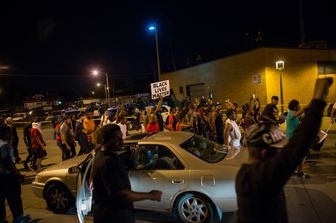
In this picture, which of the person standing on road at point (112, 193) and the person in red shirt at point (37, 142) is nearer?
the person standing on road at point (112, 193)

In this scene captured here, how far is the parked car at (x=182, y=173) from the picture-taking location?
17.0 feet

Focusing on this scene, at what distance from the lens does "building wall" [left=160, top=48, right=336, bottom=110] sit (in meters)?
21.1

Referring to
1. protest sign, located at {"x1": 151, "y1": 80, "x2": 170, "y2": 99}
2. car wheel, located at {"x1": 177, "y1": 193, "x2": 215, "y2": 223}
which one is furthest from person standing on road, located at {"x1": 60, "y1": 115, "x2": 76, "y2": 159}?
car wheel, located at {"x1": 177, "y1": 193, "x2": 215, "y2": 223}

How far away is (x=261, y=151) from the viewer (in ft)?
6.57

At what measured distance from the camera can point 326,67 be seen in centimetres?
2327

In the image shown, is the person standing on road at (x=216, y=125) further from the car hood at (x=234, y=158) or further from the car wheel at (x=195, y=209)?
the car wheel at (x=195, y=209)

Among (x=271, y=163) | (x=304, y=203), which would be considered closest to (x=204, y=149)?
(x=304, y=203)

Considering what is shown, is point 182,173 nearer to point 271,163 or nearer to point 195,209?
point 195,209

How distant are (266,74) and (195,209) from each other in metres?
17.0

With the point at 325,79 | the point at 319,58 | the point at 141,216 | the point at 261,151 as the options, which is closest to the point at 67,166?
the point at 141,216

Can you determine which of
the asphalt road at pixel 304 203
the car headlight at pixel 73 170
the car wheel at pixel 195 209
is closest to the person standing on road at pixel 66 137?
the asphalt road at pixel 304 203

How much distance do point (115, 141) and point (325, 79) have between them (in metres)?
1.79

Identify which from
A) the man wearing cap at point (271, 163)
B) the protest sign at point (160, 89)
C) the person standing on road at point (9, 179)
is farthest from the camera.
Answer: the protest sign at point (160, 89)

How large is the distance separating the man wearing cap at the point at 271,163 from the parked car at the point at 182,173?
312 cm
